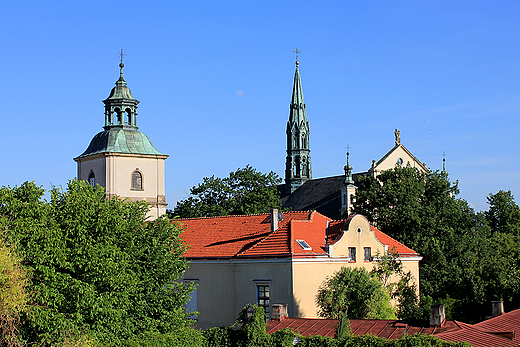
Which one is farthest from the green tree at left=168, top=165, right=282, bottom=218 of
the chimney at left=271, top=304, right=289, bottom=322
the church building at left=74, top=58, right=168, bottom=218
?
the chimney at left=271, top=304, right=289, bottom=322

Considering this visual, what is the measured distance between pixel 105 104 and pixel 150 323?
36801mm

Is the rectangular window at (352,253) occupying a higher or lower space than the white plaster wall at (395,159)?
lower

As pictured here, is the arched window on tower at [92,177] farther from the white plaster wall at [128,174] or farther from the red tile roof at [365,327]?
the red tile roof at [365,327]

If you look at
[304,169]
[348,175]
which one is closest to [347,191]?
[348,175]

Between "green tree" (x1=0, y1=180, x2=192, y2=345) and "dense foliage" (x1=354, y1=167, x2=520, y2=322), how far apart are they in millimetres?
18320

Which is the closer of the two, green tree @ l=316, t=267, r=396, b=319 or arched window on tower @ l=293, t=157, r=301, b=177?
green tree @ l=316, t=267, r=396, b=319

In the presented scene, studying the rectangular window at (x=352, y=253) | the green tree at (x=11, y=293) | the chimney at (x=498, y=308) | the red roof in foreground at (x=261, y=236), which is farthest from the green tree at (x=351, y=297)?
the green tree at (x=11, y=293)

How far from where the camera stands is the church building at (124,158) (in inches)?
2335

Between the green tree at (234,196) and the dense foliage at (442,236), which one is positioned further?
the green tree at (234,196)

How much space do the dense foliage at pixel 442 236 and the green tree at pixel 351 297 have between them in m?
7.32

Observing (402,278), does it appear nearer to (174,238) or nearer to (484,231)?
(174,238)

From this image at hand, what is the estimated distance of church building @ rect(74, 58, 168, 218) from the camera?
195 feet

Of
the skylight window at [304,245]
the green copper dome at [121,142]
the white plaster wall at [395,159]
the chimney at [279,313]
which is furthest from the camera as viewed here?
the white plaster wall at [395,159]

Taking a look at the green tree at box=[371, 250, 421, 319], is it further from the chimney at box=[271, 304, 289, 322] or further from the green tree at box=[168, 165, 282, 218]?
the green tree at box=[168, 165, 282, 218]
